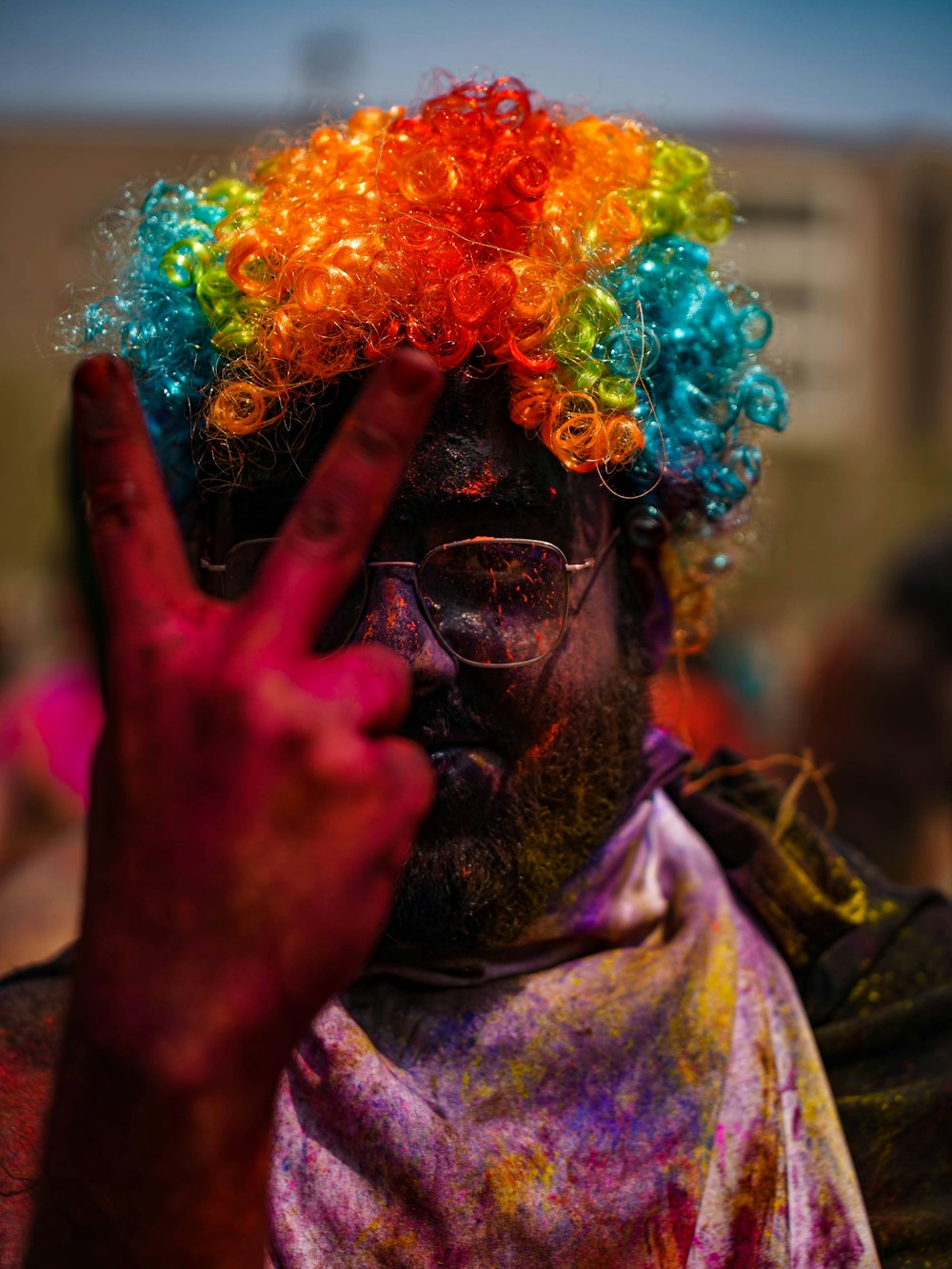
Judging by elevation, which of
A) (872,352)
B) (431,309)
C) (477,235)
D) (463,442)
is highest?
(872,352)

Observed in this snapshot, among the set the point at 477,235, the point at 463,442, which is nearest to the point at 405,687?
the point at 463,442

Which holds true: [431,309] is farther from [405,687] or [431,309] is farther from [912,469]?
[912,469]

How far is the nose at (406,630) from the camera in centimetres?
162

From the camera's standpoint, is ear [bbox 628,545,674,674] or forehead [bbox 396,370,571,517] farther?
ear [bbox 628,545,674,674]

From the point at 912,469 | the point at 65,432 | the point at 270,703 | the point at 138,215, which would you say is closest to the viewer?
the point at 270,703

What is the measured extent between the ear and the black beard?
0.18 meters

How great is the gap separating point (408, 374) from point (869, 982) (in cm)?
133

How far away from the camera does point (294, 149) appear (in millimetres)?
1925

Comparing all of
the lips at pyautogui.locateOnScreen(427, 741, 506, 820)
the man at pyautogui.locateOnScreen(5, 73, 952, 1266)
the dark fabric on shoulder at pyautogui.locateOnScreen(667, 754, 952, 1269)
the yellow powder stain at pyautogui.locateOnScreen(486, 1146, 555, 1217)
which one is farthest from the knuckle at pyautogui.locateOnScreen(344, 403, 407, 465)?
the dark fabric on shoulder at pyautogui.locateOnScreen(667, 754, 952, 1269)

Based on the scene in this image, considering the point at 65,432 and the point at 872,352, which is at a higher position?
the point at 872,352

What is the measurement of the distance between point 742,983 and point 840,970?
0.63ft

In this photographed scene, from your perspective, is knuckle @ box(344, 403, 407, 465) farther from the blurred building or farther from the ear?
the blurred building

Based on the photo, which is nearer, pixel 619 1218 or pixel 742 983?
pixel 619 1218

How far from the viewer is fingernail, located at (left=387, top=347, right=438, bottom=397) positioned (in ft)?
3.59
